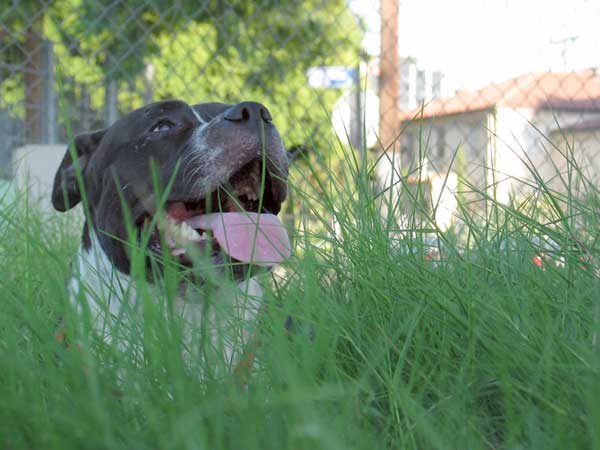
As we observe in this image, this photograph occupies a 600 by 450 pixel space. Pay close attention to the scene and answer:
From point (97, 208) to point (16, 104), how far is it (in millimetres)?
3864

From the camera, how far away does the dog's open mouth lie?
178 centimetres

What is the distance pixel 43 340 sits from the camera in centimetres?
91

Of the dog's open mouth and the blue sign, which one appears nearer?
the dog's open mouth

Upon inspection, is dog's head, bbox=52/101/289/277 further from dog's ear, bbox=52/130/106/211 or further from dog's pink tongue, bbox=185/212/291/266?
dog's ear, bbox=52/130/106/211

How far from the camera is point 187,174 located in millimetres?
2104

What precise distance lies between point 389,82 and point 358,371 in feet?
15.9

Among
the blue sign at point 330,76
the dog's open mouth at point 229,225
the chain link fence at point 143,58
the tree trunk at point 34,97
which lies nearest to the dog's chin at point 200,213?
the dog's open mouth at point 229,225

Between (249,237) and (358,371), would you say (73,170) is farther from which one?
(358,371)

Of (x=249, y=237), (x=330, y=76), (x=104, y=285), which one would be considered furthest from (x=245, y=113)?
(x=330, y=76)

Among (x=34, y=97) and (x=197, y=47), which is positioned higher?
(x=197, y=47)

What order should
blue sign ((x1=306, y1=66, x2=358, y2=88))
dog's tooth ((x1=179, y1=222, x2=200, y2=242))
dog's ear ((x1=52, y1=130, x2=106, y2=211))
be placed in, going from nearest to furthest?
dog's tooth ((x1=179, y1=222, x2=200, y2=242)), dog's ear ((x1=52, y1=130, x2=106, y2=211)), blue sign ((x1=306, y1=66, x2=358, y2=88))

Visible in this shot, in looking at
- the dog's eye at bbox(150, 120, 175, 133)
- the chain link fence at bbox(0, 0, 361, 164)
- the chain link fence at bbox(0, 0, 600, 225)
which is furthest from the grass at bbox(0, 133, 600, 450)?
the chain link fence at bbox(0, 0, 361, 164)

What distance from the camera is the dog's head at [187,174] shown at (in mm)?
2021

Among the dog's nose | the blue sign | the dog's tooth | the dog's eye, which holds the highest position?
the blue sign
